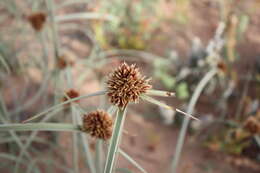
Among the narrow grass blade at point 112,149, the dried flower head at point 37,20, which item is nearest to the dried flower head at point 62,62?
the dried flower head at point 37,20

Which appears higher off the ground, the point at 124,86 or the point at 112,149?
the point at 124,86

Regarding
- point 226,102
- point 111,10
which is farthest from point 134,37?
point 226,102

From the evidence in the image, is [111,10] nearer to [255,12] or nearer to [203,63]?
[203,63]

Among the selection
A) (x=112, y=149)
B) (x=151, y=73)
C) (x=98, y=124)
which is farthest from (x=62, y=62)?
(x=151, y=73)

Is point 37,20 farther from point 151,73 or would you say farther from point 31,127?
point 151,73

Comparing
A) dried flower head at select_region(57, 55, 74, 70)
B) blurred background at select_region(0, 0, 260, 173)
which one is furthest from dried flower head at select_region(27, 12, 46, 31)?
dried flower head at select_region(57, 55, 74, 70)
